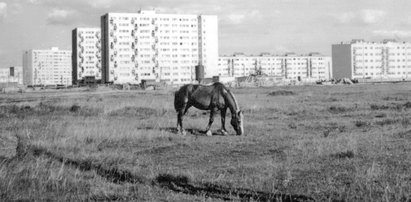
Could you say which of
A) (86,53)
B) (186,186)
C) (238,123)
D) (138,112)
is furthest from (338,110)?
(86,53)

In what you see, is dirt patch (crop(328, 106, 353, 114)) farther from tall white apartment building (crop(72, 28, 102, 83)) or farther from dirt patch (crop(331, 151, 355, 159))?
tall white apartment building (crop(72, 28, 102, 83))

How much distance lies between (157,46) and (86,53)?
38151mm

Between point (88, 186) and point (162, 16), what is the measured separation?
6432 inches

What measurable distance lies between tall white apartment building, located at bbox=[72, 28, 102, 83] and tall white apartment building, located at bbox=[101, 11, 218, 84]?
→ 2313cm

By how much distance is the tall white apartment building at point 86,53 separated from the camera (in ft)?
615

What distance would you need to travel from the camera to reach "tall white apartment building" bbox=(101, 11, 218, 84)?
161375 millimetres

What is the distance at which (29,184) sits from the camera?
959cm

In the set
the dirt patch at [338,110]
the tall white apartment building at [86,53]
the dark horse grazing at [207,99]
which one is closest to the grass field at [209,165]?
the dark horse grazing at [207,99]

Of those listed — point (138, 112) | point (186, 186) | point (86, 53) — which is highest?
point (86, 53)

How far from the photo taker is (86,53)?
19300cm

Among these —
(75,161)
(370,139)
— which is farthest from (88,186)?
(370,139)

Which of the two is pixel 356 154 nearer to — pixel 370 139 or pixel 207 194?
pixel 370 139

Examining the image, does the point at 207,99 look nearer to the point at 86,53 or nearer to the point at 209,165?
the point at 209,165

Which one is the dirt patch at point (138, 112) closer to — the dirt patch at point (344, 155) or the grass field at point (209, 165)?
the grass field at point (209, 165)
